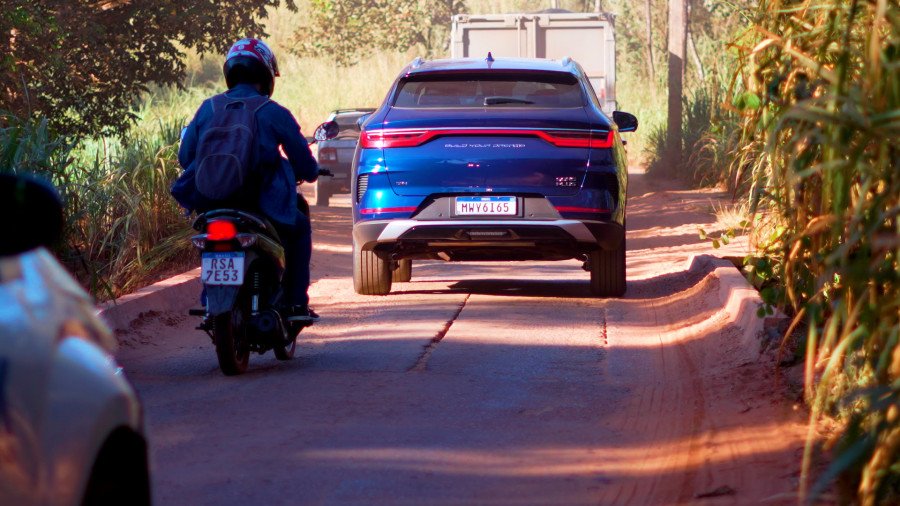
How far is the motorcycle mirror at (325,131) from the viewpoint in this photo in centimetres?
832

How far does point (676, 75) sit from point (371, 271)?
50.5ft

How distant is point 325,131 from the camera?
8.49m

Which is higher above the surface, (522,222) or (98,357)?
(98,357)

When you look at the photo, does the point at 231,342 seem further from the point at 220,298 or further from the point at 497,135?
the point at 497,135

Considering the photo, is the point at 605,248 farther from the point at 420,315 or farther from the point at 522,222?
the point at 420,315

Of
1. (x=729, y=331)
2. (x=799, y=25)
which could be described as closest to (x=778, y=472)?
(x=799, y=25)

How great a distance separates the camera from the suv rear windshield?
10242 mm

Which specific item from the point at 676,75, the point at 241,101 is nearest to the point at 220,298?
the point at 241,101

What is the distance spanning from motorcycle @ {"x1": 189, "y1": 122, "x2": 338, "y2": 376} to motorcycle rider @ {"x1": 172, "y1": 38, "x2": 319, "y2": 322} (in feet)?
0.46

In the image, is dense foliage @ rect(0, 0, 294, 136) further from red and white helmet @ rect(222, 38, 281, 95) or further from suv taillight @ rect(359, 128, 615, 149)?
red and white helmet @ rect(222, 38, 281, 95)

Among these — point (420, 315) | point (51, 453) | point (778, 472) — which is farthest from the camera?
point (420, 315)

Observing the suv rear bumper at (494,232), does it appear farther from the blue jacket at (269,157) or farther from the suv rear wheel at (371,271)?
the blue jacket at (269,157)

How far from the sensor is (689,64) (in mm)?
39312

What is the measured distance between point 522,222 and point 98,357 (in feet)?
22.9
